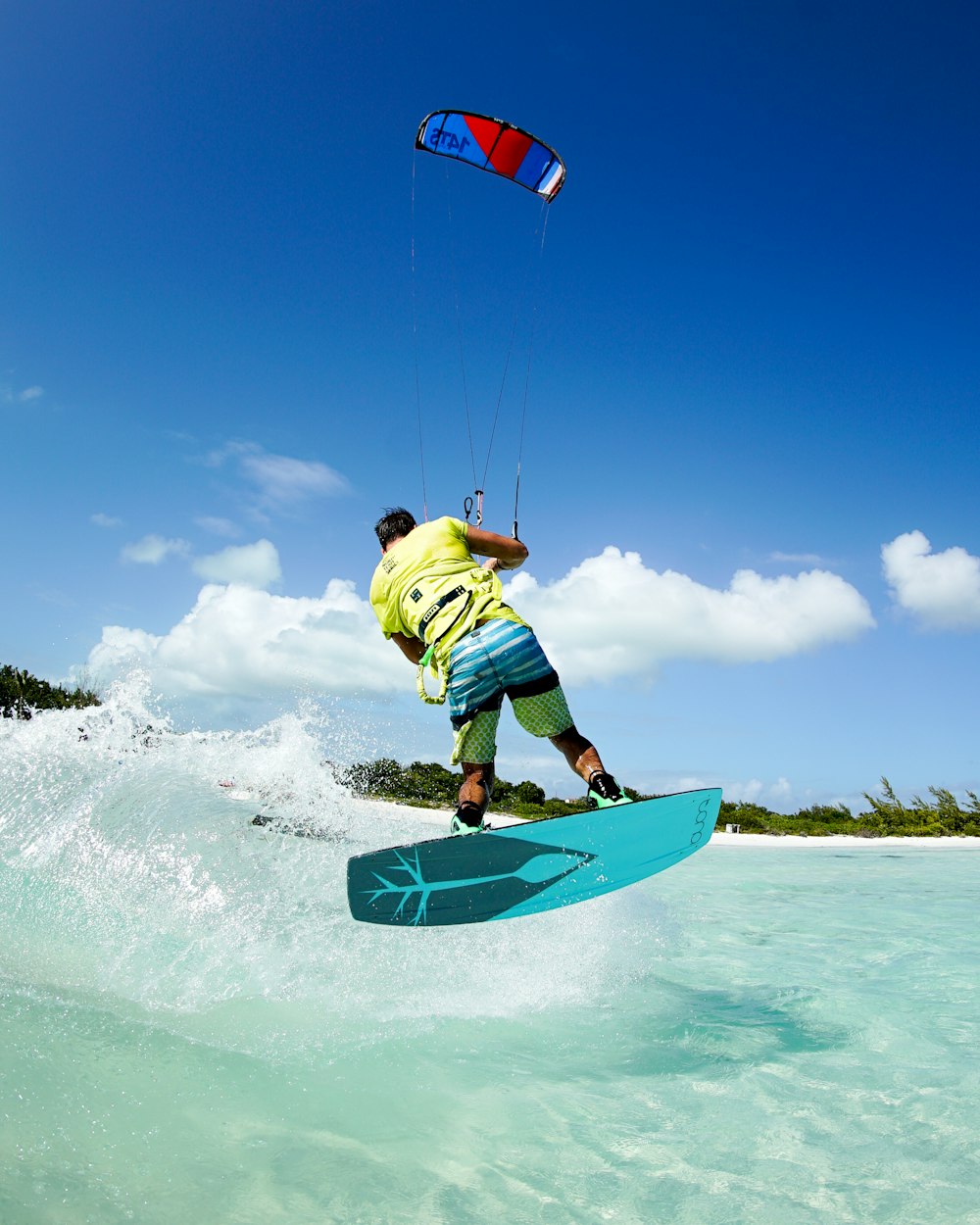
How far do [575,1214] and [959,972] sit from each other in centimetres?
370

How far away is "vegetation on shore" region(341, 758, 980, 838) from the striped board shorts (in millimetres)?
9515

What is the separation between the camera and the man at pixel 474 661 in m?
4.30

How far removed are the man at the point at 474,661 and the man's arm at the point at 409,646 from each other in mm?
142

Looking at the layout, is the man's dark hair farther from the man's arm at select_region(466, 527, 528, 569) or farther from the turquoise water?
the turquoise water

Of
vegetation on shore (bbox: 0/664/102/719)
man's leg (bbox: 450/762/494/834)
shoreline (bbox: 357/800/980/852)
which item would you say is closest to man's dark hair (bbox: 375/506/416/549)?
man's leg (bbox: 450/762/494/834)

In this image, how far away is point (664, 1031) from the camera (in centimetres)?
363

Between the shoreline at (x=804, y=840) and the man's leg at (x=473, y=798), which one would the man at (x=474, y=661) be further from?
the shoreline at (x=804, y=840)

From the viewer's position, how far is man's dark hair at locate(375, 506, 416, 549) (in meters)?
4.96

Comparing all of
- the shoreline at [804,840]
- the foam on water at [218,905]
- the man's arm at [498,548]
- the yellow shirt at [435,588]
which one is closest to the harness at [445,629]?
the yellow shirt at [435,588]

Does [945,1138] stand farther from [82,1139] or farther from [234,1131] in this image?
[82,1139]

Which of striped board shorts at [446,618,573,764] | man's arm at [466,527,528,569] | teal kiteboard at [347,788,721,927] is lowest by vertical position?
teal kiteboard at [347,788,721,927]

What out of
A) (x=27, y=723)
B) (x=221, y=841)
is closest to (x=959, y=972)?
(x=221, y=841)

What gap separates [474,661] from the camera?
4281mm

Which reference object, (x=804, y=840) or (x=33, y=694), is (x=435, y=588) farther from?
(x=33, y=694)
